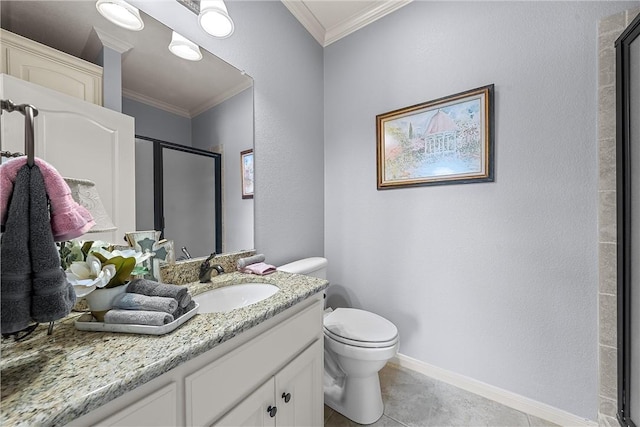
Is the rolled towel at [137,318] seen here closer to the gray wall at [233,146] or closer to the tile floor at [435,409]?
the gray wall at [233,146]

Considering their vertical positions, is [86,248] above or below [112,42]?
below

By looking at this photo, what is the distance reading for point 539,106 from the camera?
1.27 meters

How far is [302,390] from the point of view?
96 cm

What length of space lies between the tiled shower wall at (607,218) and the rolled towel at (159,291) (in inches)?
70.3

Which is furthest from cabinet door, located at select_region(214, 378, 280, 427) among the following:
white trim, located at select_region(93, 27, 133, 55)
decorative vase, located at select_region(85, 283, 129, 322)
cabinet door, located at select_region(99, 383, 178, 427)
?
white trim, located at select_region(93, 27, 133, 55)

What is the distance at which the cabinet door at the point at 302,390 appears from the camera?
86cm

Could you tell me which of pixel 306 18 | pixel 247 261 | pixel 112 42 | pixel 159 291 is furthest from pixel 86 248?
pixel 306 18

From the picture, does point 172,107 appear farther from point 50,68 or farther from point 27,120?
point 27,120

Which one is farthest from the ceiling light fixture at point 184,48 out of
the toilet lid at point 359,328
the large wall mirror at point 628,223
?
the large wall mirror at point 628,223

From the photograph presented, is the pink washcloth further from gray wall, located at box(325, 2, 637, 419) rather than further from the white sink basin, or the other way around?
gray wall, located at box(325, 2, 637, 419)

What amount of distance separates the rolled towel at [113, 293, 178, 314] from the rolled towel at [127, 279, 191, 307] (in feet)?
A: 0.09

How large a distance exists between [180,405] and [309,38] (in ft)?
7.47

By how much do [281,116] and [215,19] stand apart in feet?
1.98

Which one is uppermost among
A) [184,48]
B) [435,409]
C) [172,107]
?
[184,48]
